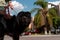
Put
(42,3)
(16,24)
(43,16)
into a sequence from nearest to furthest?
(16,24) → (43,16) → (42,3)

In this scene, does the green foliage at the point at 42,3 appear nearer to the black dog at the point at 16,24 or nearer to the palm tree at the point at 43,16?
the palm tree at the point at 43,16

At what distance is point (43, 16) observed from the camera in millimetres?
42875

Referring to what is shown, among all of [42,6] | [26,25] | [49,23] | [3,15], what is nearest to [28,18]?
[26,25]

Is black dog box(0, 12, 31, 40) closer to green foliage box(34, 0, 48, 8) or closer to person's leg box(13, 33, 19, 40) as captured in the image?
person's leg box(13, 33, 19, 40)

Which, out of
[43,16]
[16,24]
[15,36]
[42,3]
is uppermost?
[42,3]

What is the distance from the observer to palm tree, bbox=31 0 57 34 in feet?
139

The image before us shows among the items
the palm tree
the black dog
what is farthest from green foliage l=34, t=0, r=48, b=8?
the black dog

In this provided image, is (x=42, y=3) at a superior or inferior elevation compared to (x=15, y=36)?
superior

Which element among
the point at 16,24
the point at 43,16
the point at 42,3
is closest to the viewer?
the point at 16,24

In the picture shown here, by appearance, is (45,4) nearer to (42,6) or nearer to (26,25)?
(42,6)

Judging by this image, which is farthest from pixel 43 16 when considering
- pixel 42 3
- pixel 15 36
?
pixel 15 36

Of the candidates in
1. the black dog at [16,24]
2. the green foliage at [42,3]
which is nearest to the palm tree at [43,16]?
the green foliage at [42,3]

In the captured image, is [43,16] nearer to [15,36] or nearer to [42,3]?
[42,3]

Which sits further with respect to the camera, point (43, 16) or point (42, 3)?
point (42, 3)
